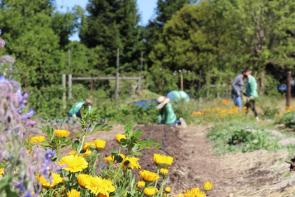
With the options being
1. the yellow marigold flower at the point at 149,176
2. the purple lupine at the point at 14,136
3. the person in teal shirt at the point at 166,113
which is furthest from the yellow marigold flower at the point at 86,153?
the person in teal shirt at the point at 166,113

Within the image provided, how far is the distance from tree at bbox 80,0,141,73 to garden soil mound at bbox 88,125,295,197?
32.0 meters

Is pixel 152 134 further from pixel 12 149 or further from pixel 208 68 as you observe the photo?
pixel 208 68

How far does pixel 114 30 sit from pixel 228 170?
115 ft

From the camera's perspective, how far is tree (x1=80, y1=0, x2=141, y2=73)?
138ft

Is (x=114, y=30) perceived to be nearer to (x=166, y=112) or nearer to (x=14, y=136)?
(x=166, y=112)

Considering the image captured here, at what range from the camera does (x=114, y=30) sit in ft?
138

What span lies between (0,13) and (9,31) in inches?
64.8

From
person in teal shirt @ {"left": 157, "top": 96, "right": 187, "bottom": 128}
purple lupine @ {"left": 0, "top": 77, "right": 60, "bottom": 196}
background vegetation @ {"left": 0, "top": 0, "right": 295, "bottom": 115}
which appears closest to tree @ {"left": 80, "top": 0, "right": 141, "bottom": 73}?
background vegetation @ {"left": 0, "top": 0, "right": 295, "bottom": 115}

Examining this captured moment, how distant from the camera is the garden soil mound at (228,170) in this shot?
5.99 meters

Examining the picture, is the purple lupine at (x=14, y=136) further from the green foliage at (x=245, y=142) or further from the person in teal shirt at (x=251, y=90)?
the person in teal shirt at (x=251, y=90)

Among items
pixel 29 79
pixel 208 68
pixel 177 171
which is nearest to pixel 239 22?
pixel 208 68

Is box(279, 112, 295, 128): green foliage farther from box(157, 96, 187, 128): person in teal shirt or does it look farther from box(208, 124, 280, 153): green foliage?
box(157, 96, 187, 128): person in teal shirt

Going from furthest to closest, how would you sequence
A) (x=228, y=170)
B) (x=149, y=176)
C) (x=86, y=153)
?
1. (x=228, y=170)
2. (x=86, y=153)
3. (x=149, y=176)

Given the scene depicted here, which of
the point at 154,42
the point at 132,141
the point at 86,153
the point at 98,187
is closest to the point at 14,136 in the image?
the point at 98,187
